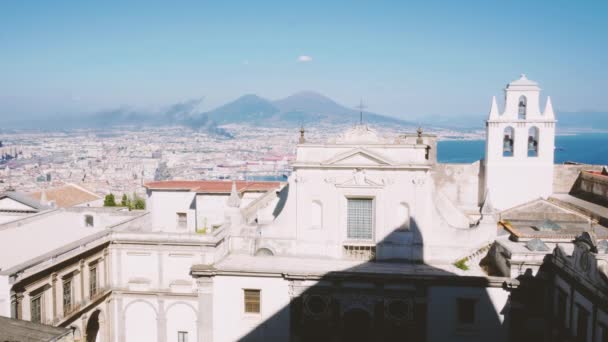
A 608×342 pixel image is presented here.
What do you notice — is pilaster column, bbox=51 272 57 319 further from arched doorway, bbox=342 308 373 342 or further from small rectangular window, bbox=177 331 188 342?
arched doorway, bbox=342 308 373 342

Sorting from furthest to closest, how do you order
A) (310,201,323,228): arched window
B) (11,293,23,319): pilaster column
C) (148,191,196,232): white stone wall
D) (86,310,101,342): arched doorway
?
(148,191,196,232): white stone wall
(86,310,101,342): arched doorway
(310,201,323,228): arched window
(11,293,23,319): pilaster column

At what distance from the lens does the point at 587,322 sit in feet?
53.6

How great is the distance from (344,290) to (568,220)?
13292mm

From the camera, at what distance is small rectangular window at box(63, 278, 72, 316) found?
22656mm

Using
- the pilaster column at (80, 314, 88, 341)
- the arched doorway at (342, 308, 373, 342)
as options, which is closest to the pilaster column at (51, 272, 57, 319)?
the pilaster column at (80, 314, 88, 341)

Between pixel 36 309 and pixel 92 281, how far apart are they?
3.87m

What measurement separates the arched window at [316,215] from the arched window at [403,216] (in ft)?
11.4

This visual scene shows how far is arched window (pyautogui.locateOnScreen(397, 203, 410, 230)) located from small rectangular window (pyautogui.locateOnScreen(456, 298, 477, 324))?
3816 millimetres

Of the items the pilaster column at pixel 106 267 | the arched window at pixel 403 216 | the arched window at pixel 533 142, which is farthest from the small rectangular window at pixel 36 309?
the arched window at pixel 533 142

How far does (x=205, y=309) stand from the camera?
22.8 meters

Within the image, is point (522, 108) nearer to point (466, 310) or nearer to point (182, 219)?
point (466, 310)

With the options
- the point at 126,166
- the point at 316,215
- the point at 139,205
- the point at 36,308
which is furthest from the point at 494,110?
the point at 126,166

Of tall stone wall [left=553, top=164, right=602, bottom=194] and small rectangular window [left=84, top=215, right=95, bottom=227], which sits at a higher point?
tall stone wall [left=553, top=164, right=602, bottom=194]

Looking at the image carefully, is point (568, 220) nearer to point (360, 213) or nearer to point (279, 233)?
point (360, 213)
